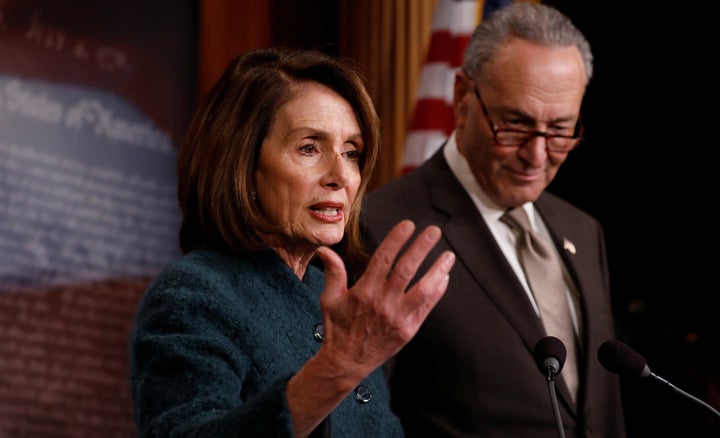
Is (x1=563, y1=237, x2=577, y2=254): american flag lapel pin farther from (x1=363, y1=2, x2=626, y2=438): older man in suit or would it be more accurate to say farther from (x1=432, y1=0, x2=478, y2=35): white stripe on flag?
(x1=432, y1=0, x2=478, y2=35): white stripe on flag

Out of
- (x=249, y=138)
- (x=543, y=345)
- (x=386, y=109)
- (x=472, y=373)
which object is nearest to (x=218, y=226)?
(x=249, y=138)

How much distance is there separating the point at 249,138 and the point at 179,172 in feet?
0.54

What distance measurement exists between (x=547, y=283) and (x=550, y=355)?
78 centimetres

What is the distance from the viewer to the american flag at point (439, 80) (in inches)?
152

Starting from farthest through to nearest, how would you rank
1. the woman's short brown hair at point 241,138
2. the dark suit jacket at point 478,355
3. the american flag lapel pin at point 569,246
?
the american flag lapel pin at point 569,246, the dark suit jacket at point 478,355, the woman's short brown hair at point 241,138

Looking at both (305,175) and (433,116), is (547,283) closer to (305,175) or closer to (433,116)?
(305,175)

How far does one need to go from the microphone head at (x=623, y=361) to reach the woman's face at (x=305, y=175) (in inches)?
21.0

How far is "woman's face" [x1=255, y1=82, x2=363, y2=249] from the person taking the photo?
5.67 feet

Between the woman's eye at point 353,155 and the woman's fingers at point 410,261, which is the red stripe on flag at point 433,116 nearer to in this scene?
the woman's eye at point 353,155

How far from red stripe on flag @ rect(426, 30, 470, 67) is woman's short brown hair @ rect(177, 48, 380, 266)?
207 centimetres

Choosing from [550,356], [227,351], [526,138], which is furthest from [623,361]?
[526,138]

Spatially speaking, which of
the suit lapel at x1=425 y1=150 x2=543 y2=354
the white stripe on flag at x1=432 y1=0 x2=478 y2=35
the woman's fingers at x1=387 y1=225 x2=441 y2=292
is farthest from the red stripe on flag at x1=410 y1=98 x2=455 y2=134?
the woman's fingers at x1=387 y1=225 x2=441 y2=292

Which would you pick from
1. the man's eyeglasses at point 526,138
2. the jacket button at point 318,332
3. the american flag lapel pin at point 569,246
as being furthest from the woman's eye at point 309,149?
the american flag lapel pin at point 569,246

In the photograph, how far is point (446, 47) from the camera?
393 cm
